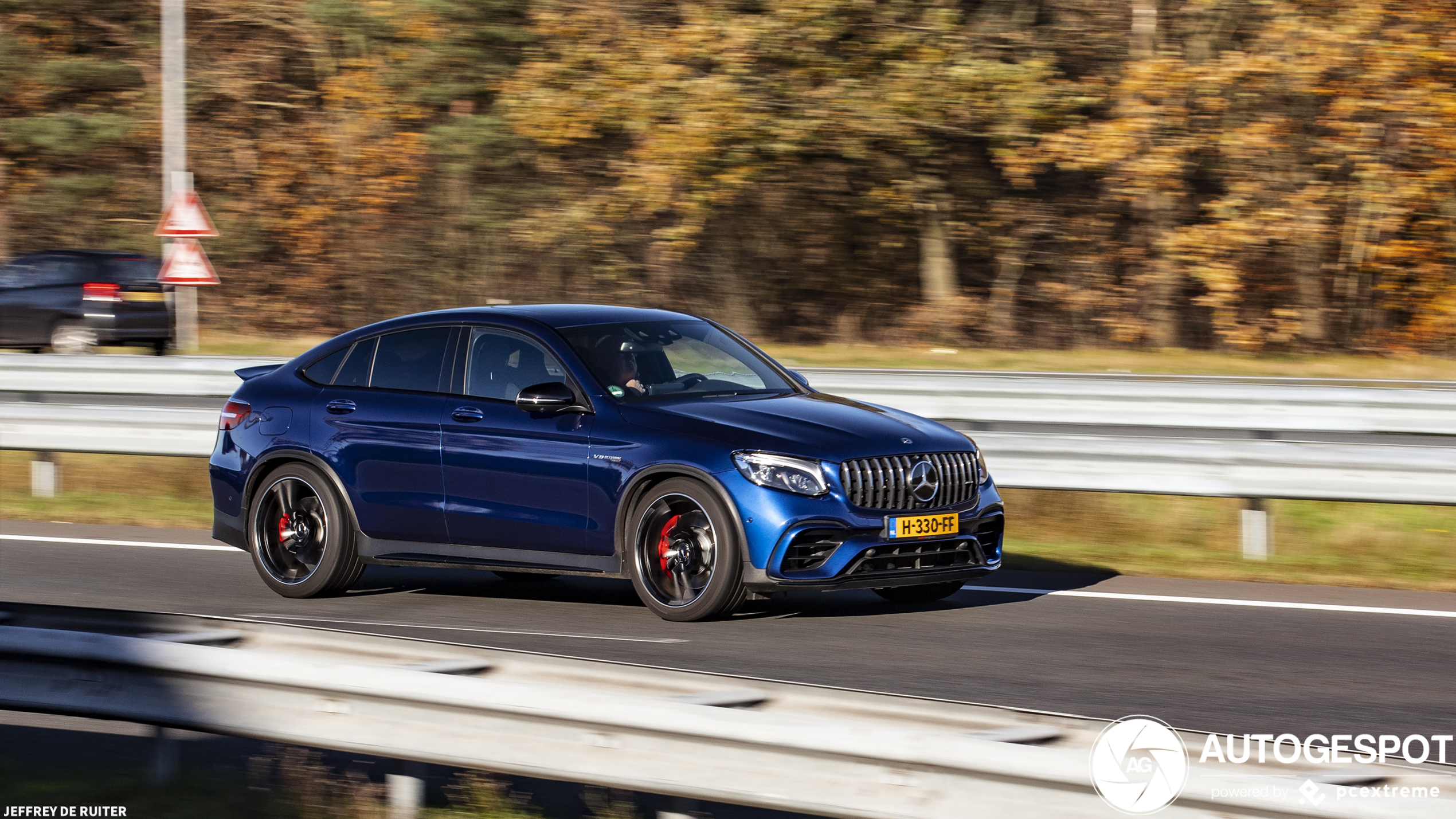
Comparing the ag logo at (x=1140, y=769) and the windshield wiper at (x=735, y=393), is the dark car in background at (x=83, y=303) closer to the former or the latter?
the windshield wiper at (x=735, y=393)

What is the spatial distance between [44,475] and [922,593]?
8.31 m

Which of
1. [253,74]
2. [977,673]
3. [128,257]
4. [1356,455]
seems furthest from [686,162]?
[977,673]

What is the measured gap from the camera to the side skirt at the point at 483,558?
8.73 meters

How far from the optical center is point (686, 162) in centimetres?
2656

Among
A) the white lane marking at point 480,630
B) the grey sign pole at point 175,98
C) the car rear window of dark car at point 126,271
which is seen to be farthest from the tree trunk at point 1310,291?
the white lane marking at point 480,630

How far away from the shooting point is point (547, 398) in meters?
8.80

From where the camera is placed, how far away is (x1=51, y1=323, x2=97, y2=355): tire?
26.8 m

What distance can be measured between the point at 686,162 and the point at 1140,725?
23.3 metres

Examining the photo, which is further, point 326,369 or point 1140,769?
point 326,369

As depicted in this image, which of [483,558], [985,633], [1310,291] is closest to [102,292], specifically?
[1310,291]

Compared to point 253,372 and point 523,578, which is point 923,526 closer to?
point 523,578

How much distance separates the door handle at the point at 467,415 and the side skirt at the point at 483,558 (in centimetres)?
64

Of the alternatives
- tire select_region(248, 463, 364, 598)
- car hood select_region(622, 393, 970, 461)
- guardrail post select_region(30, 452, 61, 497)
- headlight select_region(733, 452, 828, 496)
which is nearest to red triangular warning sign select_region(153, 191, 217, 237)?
guardrail post select_region(30, 452, 61, 497)

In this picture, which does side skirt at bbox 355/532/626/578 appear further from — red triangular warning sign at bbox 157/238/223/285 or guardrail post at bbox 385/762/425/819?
red triangular warning sign at bbox 157/238/223/285
